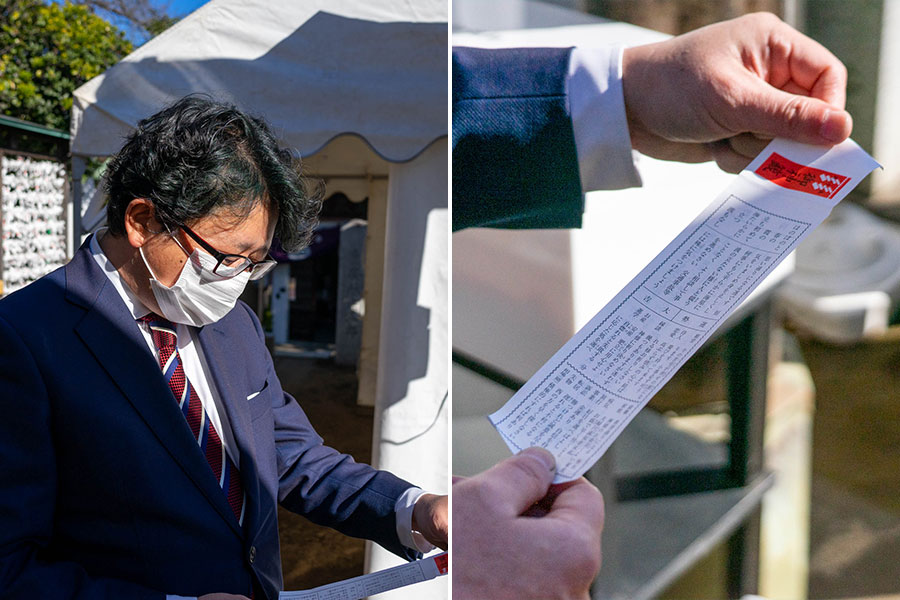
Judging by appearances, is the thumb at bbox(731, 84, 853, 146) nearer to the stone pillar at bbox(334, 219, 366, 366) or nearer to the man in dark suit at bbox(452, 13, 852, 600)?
the man in dark suit at bbox(452, 13, 852, 600)

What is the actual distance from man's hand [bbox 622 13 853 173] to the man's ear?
0.69 metres

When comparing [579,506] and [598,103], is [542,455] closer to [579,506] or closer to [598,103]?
[579,506]

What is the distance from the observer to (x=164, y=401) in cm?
76

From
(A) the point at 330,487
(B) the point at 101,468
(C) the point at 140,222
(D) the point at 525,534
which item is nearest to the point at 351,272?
(A) the point at 330,487

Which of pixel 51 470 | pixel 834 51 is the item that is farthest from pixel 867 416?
pixel 51 470

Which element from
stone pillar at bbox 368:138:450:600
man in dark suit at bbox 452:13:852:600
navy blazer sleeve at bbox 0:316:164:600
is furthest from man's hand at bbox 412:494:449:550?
stone pillar at bbox 368:138:450:600

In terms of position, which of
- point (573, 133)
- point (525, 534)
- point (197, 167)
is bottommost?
point (525, 534)

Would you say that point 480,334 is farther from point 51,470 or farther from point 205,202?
point 51,470

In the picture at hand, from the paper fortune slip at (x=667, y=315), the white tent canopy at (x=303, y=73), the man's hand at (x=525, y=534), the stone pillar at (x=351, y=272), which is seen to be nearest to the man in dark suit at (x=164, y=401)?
the man's hand at (x=525, y=534)

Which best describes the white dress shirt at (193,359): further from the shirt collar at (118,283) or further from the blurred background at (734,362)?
the blurred background at (734,362)

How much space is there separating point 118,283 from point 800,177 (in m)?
0.86

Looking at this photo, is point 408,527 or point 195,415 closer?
point 195,415

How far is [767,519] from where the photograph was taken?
1.40m

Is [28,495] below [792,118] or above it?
below
